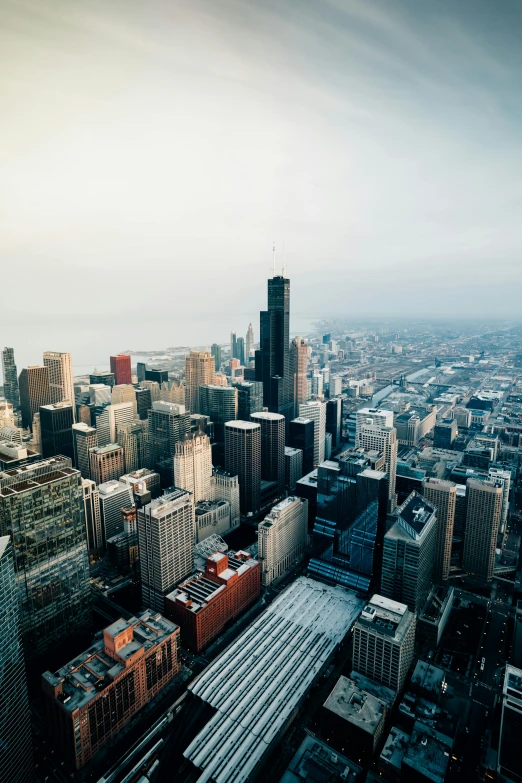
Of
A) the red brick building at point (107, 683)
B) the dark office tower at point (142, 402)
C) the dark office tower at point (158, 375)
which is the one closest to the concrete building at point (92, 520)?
the red brick building at point (107, 683)

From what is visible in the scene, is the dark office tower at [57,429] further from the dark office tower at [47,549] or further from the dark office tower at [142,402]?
the dark office tower at [47,549]

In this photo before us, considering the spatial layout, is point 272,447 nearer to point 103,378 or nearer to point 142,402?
point 142,402

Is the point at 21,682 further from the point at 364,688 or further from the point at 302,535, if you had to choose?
the point at 302,535

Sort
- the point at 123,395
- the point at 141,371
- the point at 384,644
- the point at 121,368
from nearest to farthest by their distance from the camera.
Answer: the point at 384,644 < the point at 123,395 < the point at 121,368 < the point at 141,371

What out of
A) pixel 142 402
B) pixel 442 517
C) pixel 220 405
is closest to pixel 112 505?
pixel 220 405

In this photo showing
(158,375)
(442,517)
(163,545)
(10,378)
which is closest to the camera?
(163,545)

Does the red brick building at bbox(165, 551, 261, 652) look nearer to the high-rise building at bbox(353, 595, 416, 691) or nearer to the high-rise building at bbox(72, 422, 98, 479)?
the high-rise building at bbox(353, 595, 416, 691)
